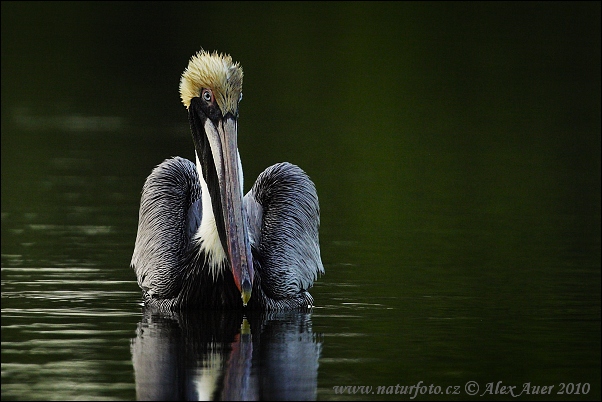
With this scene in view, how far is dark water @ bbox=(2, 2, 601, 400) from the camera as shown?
793cm

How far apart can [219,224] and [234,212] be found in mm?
149

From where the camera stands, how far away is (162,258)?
988 cm

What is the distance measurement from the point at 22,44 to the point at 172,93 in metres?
10.6

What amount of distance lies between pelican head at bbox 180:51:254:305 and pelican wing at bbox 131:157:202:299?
11.3 inches

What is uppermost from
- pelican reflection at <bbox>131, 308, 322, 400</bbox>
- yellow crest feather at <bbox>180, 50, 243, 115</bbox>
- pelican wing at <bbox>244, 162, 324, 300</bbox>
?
yellow crest feather at <bbox>180, 50, 243, 115</bbox>

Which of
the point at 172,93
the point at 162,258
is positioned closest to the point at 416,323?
the point at 162,258

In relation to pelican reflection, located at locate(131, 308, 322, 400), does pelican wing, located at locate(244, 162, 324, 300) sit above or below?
above

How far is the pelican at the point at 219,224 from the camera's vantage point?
947 cm

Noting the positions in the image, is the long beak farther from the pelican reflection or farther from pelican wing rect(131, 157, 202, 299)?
pelican wing rect(131, 157, 202, 299)

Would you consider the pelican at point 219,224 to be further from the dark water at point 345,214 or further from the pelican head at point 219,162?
the dark water at point 345,214

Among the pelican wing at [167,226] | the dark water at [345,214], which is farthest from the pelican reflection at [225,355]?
the pelican wing at [167,226]

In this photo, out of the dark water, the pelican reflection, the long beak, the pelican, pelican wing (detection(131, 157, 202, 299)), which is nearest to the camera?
the pelican reflection

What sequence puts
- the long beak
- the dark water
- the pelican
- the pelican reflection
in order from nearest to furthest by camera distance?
1. the pelican reflection
2. the dark water
3. the long beak
4. the pelican

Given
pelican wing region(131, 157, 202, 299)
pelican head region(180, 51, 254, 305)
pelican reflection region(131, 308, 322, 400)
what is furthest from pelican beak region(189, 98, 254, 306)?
pelican wing region(131, 157, 202, 299)
